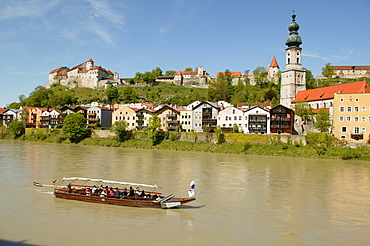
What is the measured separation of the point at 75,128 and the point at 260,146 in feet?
127

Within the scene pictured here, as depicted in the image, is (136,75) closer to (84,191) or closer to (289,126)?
(289,126)

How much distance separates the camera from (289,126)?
5888 centimetres

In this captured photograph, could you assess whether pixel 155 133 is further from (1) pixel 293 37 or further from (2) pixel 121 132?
(1) pixel 293 37

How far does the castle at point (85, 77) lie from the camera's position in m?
143

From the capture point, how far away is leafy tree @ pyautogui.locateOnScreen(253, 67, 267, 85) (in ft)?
388

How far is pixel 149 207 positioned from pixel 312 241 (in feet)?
28.8

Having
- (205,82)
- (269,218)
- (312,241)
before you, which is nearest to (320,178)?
(269,218)

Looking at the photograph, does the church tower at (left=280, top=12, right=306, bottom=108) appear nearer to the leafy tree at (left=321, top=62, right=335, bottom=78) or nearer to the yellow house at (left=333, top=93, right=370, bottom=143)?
the yellow house at (left=333, top=93, right=370, bottom=143)

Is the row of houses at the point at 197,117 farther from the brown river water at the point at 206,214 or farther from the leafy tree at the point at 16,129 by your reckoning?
the brown river water at the point at 206,214

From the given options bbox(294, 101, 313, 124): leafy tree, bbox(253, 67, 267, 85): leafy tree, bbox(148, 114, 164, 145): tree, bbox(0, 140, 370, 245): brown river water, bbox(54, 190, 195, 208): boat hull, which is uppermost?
bbox(253, 67, 267, 85): leafy tree

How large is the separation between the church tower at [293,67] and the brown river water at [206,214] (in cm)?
5506

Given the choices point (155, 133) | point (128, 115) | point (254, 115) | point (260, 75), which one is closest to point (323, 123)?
point (254, 115)

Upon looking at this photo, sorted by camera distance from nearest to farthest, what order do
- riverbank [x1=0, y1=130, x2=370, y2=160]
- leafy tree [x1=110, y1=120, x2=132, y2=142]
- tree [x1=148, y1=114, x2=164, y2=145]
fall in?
riverbank [x1=0, y1=130, x2=370, y2=160] → tree [x1=148, y1=114, x2=164, y2=145] → leafy tree [x1=110, y1=120, x2=132, y2=142]

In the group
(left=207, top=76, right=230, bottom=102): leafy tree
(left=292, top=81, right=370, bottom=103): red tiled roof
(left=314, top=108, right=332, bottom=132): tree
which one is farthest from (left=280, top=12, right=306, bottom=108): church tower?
(left=314, top=108, right=332, bottom=132): tree
